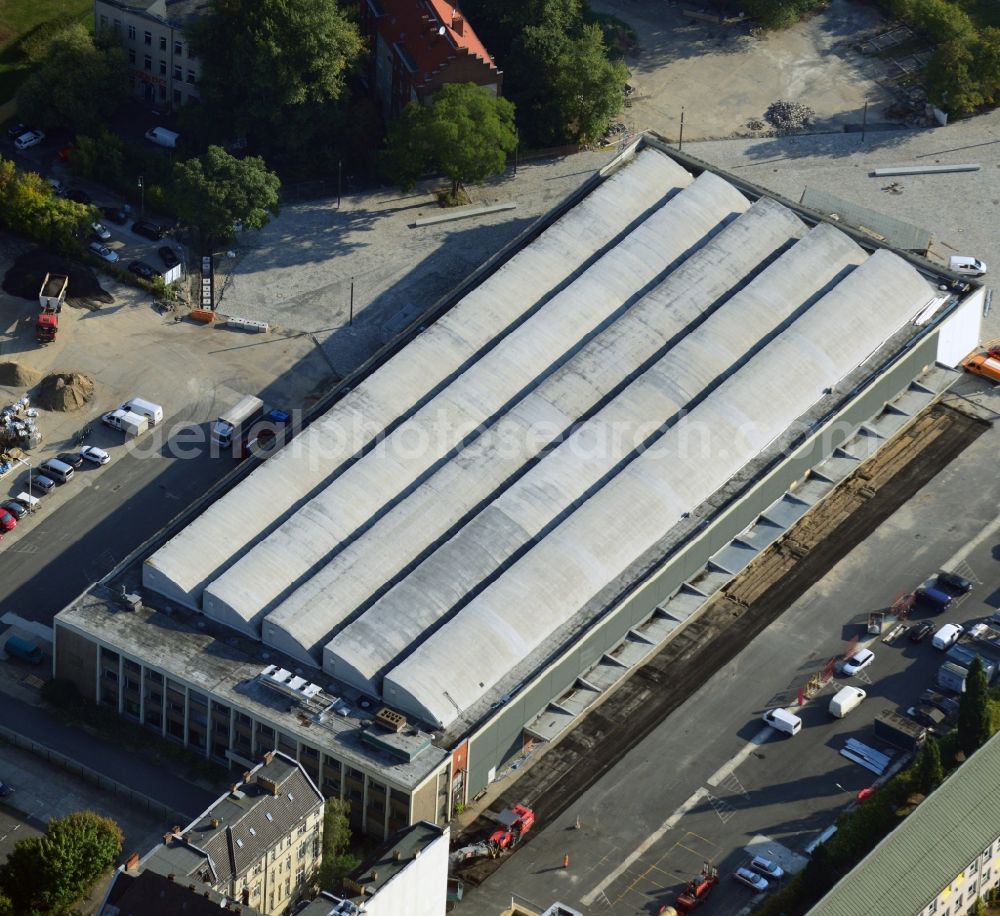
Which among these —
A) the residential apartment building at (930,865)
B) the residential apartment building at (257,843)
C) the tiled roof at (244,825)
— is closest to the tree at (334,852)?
the residential apartment building at (257,843)

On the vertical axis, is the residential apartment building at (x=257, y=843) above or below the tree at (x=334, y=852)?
above

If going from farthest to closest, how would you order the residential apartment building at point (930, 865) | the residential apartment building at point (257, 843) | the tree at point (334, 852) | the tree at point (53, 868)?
the tree at point (334, 852), the tree at point (53, 868), the residential apartment building at point (930, 865), the residential apartment building at point (257, 843)

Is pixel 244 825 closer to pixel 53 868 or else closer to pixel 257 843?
pixel 257 843

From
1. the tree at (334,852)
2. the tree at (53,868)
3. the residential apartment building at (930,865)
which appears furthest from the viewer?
the tree at (334,852)

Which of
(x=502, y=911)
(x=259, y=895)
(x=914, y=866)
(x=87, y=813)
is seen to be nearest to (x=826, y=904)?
(x=914, y=866)

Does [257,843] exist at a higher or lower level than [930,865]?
lower

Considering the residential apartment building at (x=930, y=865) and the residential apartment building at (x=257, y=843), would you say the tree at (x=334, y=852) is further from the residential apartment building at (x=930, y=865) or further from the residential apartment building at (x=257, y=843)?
the residential apartment building at (x=930, y=865)

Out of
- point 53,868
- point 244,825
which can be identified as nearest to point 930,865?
point 244,825
